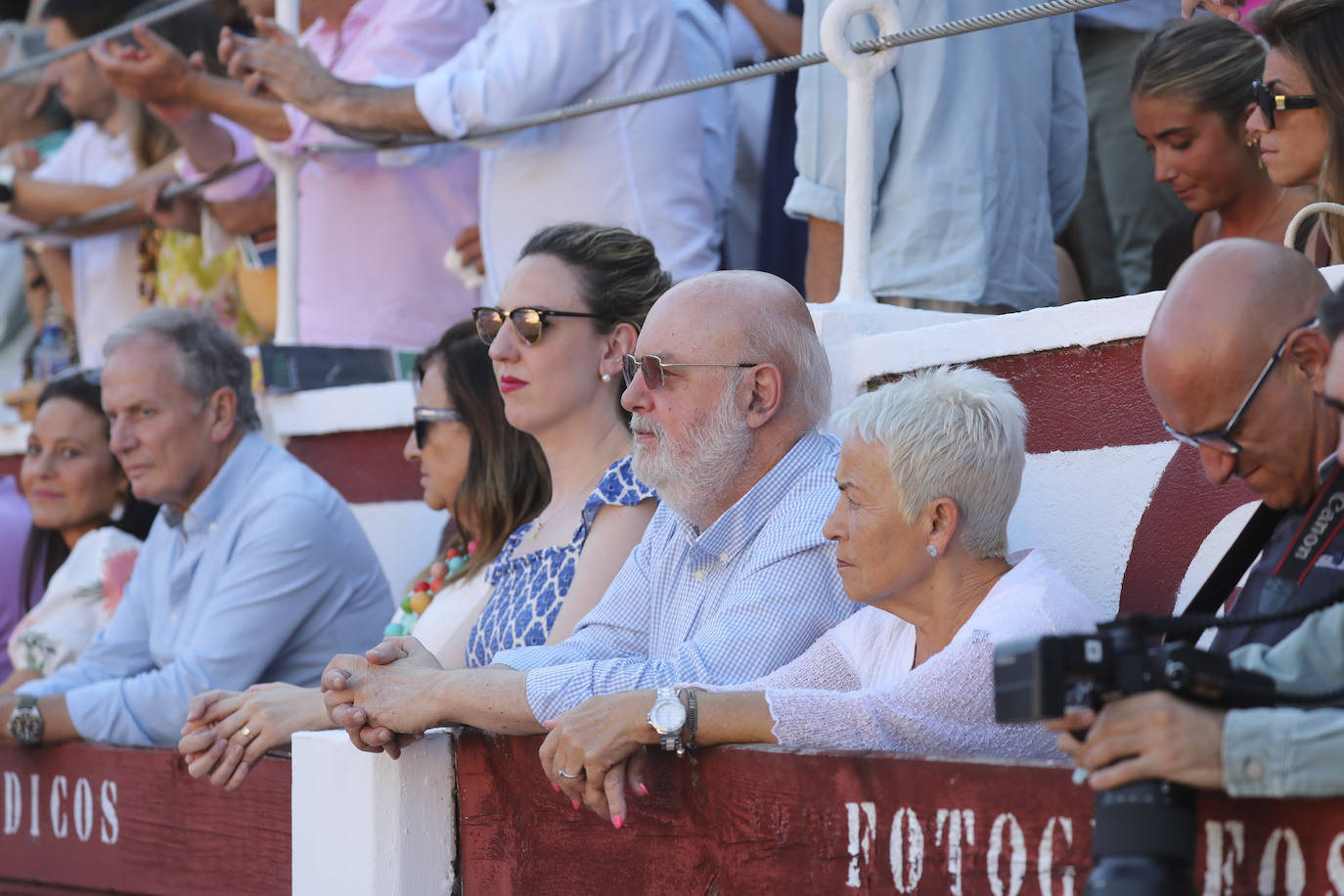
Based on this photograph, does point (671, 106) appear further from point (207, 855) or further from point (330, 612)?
point (207, 855)

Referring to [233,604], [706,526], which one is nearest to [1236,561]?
[706,526]

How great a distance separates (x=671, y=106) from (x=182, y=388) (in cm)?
152

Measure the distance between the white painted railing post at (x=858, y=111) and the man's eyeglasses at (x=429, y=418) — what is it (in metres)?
1.03

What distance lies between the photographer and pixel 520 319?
375 centimetres

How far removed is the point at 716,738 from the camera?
2617 millimetres

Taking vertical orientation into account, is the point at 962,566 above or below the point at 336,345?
below

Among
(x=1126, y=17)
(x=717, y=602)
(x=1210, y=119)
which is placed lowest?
(x=717, y=602)

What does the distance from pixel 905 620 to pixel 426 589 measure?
1782 millimetres

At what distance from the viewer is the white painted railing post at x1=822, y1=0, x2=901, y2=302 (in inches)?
143

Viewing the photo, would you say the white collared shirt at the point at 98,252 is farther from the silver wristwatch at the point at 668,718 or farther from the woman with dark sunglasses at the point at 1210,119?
the silver wristwatch at the point at 668,718

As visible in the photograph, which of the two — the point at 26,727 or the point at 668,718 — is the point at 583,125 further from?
the point at 668,718

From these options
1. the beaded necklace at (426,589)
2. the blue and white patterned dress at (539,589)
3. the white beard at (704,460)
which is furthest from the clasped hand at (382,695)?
the beaded necklace at (426,589)

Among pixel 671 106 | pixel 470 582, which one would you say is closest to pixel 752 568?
pixel 470 582

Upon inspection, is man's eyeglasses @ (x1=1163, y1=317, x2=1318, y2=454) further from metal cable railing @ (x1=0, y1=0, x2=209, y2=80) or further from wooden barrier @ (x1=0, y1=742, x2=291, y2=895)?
metal cable railing @ (x1=0, y1=0, x2=209, y2=80)
